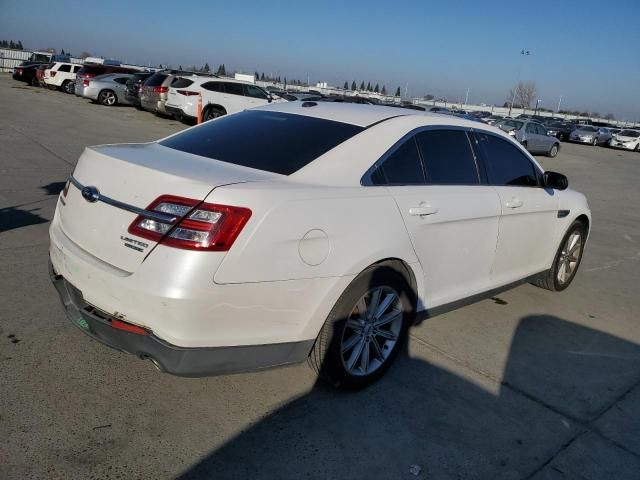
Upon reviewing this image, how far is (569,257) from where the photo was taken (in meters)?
5.50

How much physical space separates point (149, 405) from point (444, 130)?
2577 millimetres

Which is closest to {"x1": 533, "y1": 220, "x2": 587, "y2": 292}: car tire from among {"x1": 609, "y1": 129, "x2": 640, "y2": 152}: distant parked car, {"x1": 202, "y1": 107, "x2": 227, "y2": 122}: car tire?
{"x1": 202, "y1": 107, "x2": 227, "y2": 122}: car tire

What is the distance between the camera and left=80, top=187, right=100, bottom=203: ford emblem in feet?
9.12

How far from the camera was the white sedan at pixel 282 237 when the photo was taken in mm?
2473

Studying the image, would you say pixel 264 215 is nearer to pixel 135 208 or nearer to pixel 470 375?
pixel 135 208

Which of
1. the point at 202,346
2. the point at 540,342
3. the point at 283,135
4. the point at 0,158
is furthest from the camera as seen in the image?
the point at 0,158

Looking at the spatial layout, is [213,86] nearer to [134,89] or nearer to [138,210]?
[134,89]

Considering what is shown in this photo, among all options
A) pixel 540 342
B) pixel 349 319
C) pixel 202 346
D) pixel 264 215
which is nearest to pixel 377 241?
pixel 349 319

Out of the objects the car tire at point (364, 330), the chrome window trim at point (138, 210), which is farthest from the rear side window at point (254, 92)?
the chrome window trim at point (138, 210)

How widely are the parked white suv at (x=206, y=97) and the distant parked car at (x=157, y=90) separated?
750 mm

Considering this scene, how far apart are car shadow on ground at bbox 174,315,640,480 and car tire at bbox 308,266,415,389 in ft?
0.49

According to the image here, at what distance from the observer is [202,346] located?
2508 mm

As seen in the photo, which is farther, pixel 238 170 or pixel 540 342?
pixel 540 342

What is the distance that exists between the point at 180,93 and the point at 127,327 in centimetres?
1674
